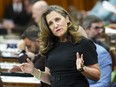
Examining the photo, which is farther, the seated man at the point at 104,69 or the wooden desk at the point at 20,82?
the seated man at the point at 104,69

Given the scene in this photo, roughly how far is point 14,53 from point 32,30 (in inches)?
12.4

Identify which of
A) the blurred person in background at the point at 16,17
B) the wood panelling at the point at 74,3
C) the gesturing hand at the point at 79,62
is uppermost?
the wood panelling at the point at 74,3

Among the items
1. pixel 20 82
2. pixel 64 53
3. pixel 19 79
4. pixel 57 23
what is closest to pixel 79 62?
pixel 64 53

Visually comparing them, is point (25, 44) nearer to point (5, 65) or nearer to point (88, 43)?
point (5, 65)

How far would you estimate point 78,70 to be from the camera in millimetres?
3029

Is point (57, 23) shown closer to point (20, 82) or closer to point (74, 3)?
point (20, 82)

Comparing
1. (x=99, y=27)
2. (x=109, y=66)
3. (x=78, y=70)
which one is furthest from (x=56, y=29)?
(x=99, y=27)

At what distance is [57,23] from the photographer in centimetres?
323

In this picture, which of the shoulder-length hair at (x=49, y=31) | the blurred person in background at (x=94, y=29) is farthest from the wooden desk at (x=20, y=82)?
the blurred person in background at (x=94, y=29)

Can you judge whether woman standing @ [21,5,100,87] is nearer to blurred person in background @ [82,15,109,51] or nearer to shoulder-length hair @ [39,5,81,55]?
shoulder-length hair @ [39,5,81,55]

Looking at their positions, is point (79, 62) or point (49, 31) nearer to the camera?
point (79, 62)

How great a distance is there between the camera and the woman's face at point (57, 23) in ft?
10.6

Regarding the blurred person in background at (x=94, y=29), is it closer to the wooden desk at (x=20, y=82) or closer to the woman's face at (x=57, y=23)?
the wooden desk at (x=20, y=82)

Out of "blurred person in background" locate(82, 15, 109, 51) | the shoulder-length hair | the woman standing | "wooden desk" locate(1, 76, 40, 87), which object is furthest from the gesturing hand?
"blurred person in background" locate(82, 15, 109, 51)
